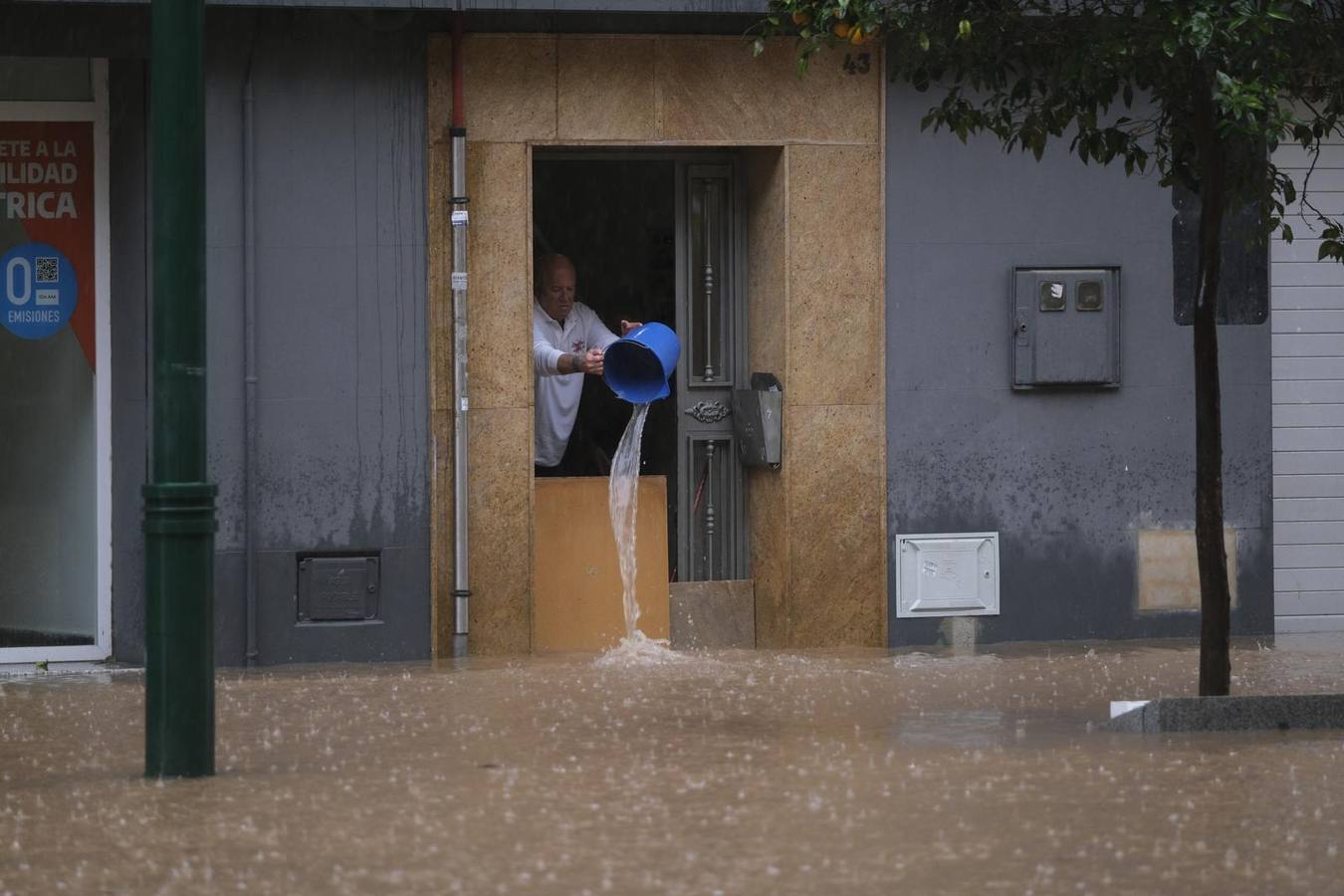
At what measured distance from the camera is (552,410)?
12.5 m

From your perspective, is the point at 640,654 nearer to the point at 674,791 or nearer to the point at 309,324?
the point at 309,324

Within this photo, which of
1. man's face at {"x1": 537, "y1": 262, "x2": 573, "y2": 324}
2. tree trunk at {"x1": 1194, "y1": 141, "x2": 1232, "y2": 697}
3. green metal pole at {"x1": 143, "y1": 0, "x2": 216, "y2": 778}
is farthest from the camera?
man's face at {"x1": 537, "y1": 262, "x2": 573, "y2": 324}

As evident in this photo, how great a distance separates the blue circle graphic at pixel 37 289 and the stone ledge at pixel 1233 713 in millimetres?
6435

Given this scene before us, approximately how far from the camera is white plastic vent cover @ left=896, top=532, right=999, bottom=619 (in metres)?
12.1

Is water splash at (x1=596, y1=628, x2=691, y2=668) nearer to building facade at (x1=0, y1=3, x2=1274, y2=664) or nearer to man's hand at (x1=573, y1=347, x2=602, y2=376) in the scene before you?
building facade at (x1=0, y1=3, x2=1274, y2=664)

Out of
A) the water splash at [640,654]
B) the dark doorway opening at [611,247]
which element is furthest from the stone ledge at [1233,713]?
the dark doorway opening at [611,247]

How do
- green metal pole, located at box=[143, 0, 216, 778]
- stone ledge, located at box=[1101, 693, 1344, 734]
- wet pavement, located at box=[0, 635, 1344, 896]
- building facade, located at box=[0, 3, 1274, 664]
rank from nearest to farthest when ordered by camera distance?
1. wet pavement, located at box=[0, 635, 1344, 896]
2. green metal pole, located at box=[143, 0, 216, 778]
3. stone ledge, located at box=[1101, 693, 1344, 734]
4. building facade, located at box=[0, 3, 1274, 664]

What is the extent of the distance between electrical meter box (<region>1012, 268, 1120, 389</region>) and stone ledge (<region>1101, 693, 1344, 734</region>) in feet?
13.4

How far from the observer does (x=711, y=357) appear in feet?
42.0

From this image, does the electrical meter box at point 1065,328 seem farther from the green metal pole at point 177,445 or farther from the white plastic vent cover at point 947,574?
the green metal pole at point 177,445

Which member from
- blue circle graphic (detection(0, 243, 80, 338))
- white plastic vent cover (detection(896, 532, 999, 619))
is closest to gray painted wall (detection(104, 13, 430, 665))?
blue circle graphic (detection(0, 243, 80, 338))

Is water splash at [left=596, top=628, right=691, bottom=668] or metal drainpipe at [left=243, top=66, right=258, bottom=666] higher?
metal drainpipe at [left=243, top=66, right=258, bottom=666]

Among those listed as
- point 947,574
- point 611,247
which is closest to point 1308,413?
point 947,574

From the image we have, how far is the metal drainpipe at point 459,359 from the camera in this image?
11.6m
